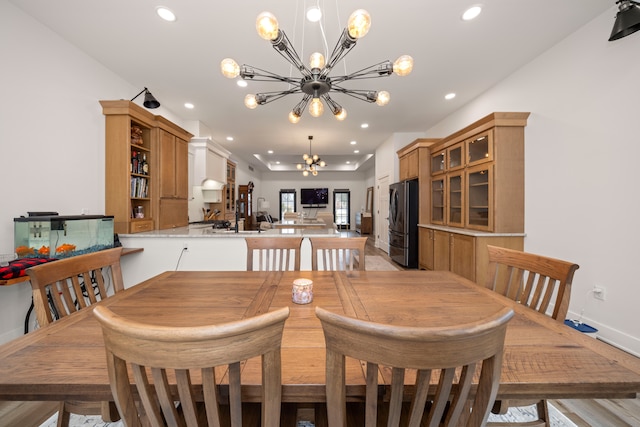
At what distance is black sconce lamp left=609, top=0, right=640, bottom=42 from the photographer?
1.82 metres

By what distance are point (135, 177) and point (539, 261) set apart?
413 cm

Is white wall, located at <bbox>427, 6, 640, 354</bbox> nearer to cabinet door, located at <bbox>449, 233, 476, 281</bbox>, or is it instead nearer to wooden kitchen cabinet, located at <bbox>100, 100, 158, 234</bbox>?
cabinet door, located at <bbox>449, 233, 476, 281</bbox>

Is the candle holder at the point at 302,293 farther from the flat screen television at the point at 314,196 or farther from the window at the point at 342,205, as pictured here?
the window at the point at 342,205

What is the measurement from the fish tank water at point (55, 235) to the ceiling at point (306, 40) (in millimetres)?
1818

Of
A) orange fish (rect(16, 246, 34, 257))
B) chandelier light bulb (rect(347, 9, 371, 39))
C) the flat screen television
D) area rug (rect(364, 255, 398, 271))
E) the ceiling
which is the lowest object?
area rug (rect(364, 255, 398, 271))

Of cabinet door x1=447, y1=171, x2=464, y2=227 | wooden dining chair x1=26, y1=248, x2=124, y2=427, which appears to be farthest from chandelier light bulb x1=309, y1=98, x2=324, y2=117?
cabinet door x1=447, y1=171, x2=464, y2=227

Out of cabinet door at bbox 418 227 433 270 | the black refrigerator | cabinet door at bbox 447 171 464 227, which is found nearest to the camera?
cabinet door at bbox 447 171 464 227

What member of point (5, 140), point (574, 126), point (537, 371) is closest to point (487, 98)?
point (574, 126)

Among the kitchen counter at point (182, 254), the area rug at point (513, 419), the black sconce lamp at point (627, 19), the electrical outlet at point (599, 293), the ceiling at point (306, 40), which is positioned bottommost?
the area rug at point (513, 419)

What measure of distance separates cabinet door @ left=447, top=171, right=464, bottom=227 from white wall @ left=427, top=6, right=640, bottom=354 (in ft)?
2.79

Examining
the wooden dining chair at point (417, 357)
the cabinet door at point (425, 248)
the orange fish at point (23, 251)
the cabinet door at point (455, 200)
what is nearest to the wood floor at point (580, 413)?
the orange fish at point (23, 251)

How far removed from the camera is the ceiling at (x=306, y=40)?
2.13 metres

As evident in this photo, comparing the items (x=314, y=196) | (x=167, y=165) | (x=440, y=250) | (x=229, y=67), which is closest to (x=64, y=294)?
(x=229, y=67)

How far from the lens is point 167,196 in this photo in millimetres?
3680
